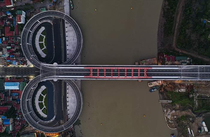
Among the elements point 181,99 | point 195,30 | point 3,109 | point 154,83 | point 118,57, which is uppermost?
point 195,30

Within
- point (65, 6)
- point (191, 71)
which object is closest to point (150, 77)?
point (191, 71)

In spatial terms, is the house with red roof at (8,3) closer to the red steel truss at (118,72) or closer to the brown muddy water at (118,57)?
the brown muddy water at (118,57)

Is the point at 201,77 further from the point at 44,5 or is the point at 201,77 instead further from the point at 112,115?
the point at 44,5

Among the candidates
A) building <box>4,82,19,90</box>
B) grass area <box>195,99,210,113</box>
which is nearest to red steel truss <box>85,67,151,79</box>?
grass area <box>195,99,210,113</box>

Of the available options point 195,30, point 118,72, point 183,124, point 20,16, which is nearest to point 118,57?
point 118,72

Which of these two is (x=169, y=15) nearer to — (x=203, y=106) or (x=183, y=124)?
(x=203, y=106)

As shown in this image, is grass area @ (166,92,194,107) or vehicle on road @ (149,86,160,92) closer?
grass area @ (166,92,194,107)

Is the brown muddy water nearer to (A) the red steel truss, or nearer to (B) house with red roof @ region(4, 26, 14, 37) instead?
(A) the red steel truss
